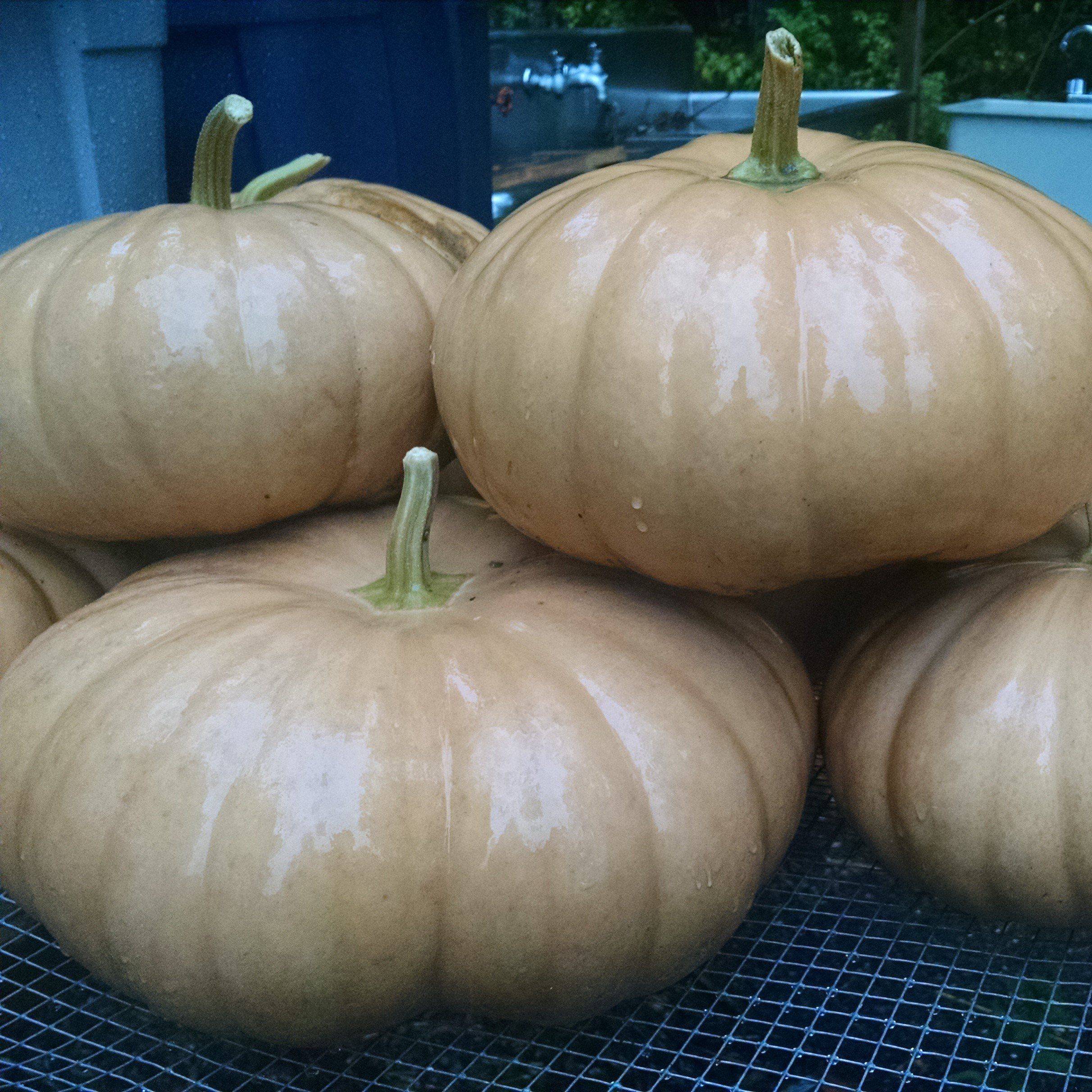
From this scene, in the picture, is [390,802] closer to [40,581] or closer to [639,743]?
[639,743]

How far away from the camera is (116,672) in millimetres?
1098

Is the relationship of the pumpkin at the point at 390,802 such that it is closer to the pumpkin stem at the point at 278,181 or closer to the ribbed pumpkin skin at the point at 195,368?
the ribbed pumpkin skin at the point at 195,368

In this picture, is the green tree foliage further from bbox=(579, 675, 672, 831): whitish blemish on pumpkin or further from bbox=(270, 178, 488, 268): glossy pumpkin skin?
bbox=(579, 675, 672, 831): whitish blemish on pumpkin

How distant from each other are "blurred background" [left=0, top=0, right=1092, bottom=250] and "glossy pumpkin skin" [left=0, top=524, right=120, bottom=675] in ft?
1.91

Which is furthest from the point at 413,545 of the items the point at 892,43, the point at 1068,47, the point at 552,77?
the point at 892,43

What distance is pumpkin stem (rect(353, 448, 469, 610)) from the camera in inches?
45.4

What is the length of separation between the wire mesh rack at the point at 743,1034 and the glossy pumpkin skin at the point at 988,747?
0.22ft

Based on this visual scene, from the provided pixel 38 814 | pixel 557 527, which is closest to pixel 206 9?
pixel 557 527

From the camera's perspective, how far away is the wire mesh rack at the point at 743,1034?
3.43 feet

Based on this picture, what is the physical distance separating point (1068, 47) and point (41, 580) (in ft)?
10.1

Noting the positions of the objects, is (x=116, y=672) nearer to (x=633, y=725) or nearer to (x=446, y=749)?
(x=446, y=749)

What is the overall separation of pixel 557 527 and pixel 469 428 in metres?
0.13

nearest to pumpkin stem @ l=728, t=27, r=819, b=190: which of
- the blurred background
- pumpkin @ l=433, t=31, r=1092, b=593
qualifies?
pumpkin @ l=433, t=31, r=1092, b=593

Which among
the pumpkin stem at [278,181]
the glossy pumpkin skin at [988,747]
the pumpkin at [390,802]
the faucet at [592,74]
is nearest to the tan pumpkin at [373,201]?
the pumpkin stem at [278,181]
